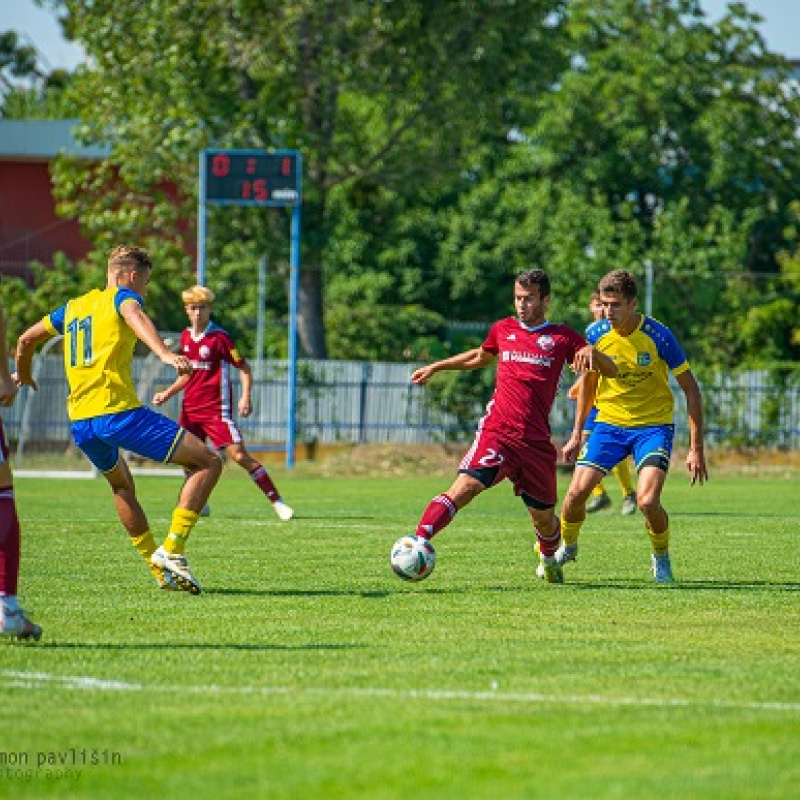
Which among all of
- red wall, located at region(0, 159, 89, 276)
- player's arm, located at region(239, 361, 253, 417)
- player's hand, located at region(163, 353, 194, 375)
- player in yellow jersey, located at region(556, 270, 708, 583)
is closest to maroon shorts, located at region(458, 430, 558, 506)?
player in yellow jersey, located at region(556, 270, 708, 583)

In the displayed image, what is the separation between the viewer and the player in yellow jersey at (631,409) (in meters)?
12.4

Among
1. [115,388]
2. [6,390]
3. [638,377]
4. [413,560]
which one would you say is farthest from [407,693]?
[638,377]

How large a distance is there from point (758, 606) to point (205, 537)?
6593 millimetres

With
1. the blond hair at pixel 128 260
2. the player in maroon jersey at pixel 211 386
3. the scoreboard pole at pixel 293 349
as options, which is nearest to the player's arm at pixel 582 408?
the blond hair at pixel 128 260

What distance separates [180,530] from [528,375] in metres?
2.39

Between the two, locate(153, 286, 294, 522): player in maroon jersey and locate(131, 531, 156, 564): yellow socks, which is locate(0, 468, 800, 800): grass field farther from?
locate(153, 286, 294, 522): player in maroon jersey

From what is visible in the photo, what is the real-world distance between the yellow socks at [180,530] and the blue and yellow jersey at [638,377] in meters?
3.02

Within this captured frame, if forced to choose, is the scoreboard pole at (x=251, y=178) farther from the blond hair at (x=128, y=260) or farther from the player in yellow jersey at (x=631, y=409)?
the blond hair at (x=128, y=260)

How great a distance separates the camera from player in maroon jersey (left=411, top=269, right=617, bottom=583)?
38.4 feet

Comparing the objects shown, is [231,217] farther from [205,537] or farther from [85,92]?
[205,537]

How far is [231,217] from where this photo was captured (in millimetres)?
41250

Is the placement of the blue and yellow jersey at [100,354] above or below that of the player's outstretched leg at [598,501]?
above

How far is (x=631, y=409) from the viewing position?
12742mm

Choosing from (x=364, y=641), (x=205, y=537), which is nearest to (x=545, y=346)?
(x=364, y=641)
